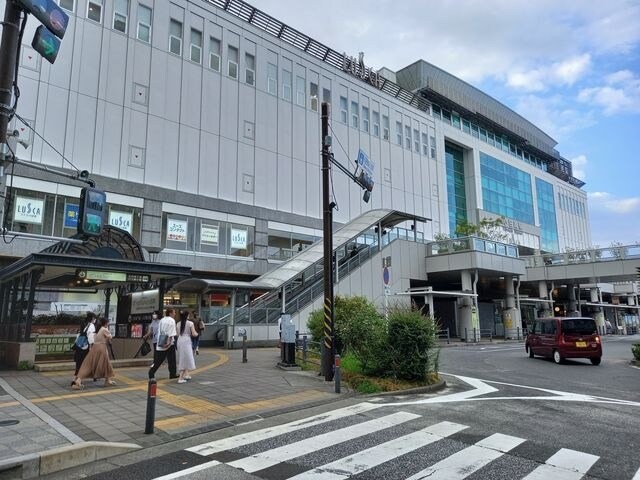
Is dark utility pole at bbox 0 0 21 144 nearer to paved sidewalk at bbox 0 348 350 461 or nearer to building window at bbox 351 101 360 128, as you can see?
paved sidewalk at bbox 0 348 350 461

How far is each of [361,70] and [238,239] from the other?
902 inches

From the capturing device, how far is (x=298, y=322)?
24.5m

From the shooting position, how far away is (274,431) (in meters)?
7.63

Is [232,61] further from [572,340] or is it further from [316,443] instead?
[316,443]

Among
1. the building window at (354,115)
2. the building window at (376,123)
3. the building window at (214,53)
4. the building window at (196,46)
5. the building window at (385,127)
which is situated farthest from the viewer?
the building window at (385,127)

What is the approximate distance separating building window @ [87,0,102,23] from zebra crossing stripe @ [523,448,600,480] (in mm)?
29701

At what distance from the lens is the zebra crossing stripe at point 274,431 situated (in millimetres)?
6711

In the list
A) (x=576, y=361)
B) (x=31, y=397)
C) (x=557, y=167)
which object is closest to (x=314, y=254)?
(x=576, y=361)

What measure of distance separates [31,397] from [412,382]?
8.49 metres

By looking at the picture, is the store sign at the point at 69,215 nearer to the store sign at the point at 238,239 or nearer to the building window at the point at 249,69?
the store sign at the point at 238,239

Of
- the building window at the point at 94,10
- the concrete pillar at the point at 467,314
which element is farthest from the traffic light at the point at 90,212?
the concrete pillar at the point at 467,314

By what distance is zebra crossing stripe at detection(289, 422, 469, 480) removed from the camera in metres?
5.59

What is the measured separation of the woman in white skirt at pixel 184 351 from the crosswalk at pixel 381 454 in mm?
4845

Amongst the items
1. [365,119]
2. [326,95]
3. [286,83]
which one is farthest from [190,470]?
[365,119]
